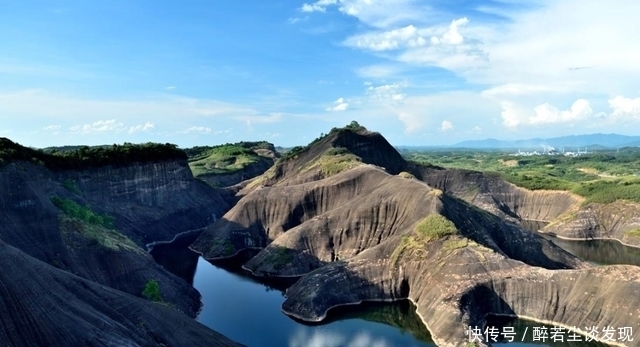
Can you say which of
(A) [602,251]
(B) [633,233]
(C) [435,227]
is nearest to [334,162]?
(C) [435,227]

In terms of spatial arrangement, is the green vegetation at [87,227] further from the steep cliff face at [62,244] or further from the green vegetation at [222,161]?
the green vegetation at [222,161]

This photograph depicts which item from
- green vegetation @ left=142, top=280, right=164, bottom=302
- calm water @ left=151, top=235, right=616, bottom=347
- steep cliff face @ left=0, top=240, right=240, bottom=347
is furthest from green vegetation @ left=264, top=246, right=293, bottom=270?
steep cliff face @ left=0, top=240, right=240, bottom=347

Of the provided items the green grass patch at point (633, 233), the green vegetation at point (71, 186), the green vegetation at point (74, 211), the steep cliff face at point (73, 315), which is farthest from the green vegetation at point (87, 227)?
the green grass patch at point (633, 233)

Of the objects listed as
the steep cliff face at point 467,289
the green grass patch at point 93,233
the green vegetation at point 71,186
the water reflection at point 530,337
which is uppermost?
the green vegetation at point 71,186

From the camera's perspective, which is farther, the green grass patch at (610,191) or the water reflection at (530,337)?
the green grass patch at (610,191)

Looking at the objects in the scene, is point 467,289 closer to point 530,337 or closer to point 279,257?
point 530,337

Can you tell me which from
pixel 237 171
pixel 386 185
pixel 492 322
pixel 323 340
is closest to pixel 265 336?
pixel 323 340

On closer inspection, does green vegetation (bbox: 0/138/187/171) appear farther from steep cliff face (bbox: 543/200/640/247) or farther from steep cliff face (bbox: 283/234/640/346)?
steep cliff face (bbox: 543/200/640/247)
